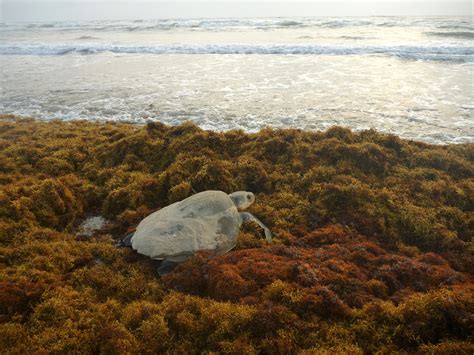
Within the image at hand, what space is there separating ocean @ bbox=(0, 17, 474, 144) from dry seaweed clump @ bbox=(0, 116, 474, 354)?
10.8 ft

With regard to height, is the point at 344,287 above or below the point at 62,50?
below

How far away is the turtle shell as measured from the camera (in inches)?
212

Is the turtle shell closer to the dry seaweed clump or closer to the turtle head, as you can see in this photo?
the dry seaweed clump

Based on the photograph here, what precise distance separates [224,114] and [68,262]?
913 centimetres

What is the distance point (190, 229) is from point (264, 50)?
24.4 metres

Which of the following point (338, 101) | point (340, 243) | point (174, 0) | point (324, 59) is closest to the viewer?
point (340, 243)

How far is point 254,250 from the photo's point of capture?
576 centimetres

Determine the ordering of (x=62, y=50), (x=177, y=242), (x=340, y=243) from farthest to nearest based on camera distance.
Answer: (x=62, y=50)
(x=340, y=243)
(x=177, y=242)

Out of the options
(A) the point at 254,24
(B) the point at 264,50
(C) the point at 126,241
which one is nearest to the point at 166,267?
(C) the point at 126,241

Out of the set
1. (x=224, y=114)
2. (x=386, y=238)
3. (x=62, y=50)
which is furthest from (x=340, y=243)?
(x=62, y=50)

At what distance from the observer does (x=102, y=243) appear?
6.18 metres

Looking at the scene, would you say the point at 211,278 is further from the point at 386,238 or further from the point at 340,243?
the point at 386,238

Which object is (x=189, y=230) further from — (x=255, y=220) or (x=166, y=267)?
(x=255, y=220)

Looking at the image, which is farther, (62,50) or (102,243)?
(62,50)
